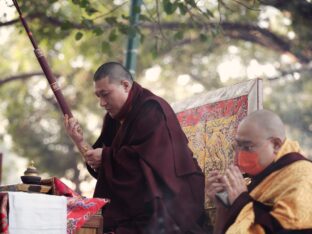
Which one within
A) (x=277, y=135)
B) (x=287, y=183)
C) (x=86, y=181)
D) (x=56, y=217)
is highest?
(x=277, y=135)

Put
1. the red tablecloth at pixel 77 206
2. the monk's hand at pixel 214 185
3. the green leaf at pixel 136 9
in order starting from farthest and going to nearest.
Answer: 1. the green leaf at pixel 136 9
2. the red tablecloth at pixel 77 206
3. the monk's hand at pixel 214 185

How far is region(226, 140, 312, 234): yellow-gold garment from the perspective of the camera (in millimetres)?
4438

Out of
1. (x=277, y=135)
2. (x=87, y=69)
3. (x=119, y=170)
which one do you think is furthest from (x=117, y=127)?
(x=87, y=69)

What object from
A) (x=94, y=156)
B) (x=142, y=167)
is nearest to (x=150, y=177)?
(x=142, y=167)

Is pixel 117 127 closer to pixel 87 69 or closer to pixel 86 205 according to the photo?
pixel 86 205

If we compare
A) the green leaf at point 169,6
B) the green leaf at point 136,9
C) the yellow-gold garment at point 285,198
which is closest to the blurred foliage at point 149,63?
the green leaf at point 136,9

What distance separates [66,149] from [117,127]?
13932 millimetres

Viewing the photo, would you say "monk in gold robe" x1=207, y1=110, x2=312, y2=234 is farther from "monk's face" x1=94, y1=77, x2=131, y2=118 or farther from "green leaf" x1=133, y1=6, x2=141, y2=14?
"green leaf" x1=133, y1=6, x2=141, y2=14

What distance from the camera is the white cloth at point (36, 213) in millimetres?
4629

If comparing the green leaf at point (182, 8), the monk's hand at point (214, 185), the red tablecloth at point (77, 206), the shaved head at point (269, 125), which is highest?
the green leaf at point (182, 8)

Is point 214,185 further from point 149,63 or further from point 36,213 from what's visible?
point 149,63

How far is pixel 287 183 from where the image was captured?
4.56 m

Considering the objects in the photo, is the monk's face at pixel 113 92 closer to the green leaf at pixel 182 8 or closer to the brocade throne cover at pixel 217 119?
the brocade throne cover at pixel 217 119

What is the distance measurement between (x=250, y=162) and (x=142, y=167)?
3.21 feet
